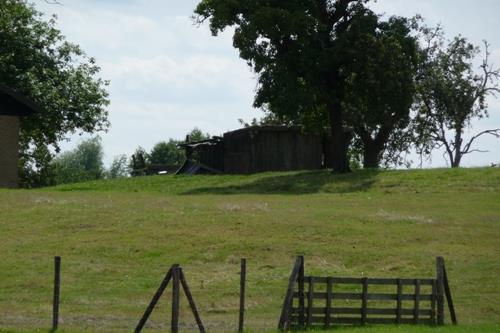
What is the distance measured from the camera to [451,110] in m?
86.2

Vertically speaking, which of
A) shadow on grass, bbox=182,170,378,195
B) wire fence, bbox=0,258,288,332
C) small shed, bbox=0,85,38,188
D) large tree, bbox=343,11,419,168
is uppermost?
large tree, bbox=343,11,419,168

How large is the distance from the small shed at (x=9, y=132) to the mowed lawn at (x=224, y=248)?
9202 mm

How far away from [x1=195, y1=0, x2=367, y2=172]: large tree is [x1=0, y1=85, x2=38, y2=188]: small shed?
1153 centimetres

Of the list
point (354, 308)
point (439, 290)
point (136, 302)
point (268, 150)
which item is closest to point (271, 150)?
point (268, 150)

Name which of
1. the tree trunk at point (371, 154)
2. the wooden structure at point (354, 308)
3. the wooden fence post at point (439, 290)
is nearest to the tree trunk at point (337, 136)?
the tree trunk at point (371, 154)

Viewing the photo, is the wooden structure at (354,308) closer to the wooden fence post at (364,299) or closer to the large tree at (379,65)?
the wooden fence post at (364,299)

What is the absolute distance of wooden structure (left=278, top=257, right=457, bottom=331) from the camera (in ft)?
72.8

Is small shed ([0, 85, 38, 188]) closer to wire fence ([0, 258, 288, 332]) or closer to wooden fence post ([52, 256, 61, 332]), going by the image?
wire fence ([0, 258, 288, 332])

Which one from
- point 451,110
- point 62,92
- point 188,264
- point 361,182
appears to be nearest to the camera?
point 188,264

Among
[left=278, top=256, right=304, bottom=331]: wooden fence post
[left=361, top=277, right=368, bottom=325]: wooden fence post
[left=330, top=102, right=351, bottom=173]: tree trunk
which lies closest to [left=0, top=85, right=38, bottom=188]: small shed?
[left=330, top=102, right=351, bottom=173]: tree trunk

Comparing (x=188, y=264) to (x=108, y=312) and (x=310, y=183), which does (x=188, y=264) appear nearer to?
(x=108, y=312)

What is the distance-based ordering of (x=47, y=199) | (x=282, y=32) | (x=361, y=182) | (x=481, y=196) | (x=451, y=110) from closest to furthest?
(x=47, y=199), (x=481, y=196), (x=361, y=182), (x=282, y=32), (x=451, y=110)

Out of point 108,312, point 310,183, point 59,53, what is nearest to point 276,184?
point 310,183

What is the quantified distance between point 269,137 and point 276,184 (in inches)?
595
